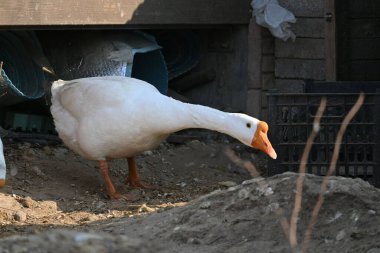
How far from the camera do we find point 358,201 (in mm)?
5895

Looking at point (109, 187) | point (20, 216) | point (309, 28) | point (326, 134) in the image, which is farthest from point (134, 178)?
point (309, 28)

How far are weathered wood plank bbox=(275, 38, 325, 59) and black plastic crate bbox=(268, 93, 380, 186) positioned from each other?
2079mm

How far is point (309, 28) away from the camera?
1018 cm

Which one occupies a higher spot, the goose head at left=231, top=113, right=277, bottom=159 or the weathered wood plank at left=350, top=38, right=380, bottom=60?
the weathered wood plank at left=350, top=38, right=380, bottom=60

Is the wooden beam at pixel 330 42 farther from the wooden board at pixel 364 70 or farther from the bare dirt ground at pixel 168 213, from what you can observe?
the bare dirt ground at pixel 168 213

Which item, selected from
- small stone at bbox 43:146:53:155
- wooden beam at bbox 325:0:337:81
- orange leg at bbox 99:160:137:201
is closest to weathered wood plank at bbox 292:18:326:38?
wooden beam at bbox 325:0:337:81

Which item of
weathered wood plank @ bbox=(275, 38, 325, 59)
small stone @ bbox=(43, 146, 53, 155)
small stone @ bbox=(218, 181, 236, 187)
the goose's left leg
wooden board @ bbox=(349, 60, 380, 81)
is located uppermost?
weathered wood plank @ bbox=(275, 38, 325, 59)

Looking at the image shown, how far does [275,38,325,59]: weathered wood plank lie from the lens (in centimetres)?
1015

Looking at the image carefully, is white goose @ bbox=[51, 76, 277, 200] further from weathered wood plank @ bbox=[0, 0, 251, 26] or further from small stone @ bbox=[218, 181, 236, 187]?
weathered wood plank @ bbox=[0, 0, 251, 26]

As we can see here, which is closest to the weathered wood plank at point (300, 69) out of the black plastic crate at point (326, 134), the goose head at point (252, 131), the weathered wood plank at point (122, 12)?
the weathered wood plank at point (122, 12)

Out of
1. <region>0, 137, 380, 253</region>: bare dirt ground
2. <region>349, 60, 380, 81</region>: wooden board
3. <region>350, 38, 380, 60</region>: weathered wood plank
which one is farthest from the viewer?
<region>350, 38, 380, 60</region>: weathered wood plank

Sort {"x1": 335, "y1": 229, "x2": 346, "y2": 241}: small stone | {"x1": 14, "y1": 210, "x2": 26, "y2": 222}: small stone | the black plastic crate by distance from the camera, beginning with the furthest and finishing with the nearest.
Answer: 1. the black plastic crate
2. {"x1": 14, "y1": 210, "x2": 26, "y2": 222}: small stone
3. {"x1": 335, "y1": 229, "x2": 346, "y2": 241}: small stone

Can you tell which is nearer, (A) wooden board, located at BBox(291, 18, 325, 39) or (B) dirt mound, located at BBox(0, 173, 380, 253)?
(B) dirt mound, located at BBox(0, 173, 380, 253)

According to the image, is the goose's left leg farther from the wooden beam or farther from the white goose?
the wooden beam
